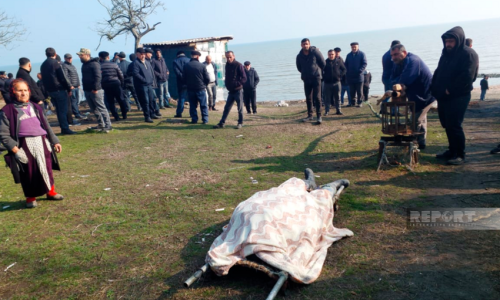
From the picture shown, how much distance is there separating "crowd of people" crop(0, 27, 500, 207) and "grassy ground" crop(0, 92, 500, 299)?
2.40ft

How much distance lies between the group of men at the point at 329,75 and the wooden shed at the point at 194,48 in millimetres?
6729

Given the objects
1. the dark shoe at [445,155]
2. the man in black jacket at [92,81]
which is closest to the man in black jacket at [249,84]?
the man in black jacket at [92,81]

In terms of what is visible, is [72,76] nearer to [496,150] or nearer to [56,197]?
[56,197]

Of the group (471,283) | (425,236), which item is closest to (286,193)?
(425,236)

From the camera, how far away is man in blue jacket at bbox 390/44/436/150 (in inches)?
276

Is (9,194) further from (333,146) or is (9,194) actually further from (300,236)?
(333,146)

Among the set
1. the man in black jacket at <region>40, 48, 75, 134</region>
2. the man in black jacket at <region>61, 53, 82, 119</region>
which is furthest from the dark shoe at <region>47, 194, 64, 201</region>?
the man in black jacket at <region>61, 53, 82, 119</region>

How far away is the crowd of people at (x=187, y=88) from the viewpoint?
5.50 m

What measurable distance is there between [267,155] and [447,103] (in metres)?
3.59

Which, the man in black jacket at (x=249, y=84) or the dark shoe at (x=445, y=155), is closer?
the dark shoe at (x=445, y=155)

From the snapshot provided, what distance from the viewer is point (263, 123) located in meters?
12.5

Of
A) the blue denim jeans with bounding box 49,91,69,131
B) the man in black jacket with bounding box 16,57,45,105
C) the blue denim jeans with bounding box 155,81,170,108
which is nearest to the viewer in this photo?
the man in black jacket with bounding box 16,57,45,105

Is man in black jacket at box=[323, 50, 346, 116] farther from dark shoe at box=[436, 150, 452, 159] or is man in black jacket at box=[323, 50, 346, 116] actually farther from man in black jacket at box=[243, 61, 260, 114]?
dark shoe at box=[436, 150, 452, 159]

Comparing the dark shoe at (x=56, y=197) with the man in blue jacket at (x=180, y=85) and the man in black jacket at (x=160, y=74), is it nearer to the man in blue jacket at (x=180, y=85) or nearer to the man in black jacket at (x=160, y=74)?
the man in blue jacket at (x=180, y=85)
